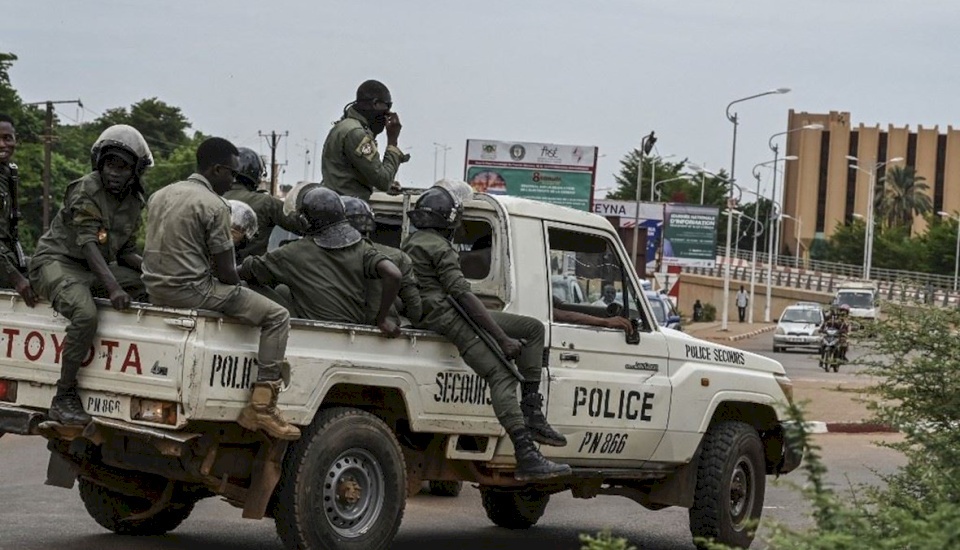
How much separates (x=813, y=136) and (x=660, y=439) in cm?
12706

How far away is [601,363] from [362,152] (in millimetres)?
1869

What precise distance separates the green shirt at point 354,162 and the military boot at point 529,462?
1.88 metres

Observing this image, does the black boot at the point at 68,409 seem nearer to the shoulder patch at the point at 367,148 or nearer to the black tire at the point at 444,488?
the shoulder patch at the point at 367,148

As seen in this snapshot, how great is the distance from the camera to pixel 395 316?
9.62 metres

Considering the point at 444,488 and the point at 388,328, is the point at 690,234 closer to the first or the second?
the point at 444,488

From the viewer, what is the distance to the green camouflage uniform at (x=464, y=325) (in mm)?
9656

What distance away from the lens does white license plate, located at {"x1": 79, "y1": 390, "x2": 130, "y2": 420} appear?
8703mm

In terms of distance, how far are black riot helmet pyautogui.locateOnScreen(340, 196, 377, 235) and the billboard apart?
46283 millimetres

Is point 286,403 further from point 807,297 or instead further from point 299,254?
point 807,297

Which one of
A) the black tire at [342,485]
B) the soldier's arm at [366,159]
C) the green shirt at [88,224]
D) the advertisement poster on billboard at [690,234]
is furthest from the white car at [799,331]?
the green shirt at [88,224]

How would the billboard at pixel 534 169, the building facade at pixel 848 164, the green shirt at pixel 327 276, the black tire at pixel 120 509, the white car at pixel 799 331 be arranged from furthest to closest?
the building facade at pixel 848 164
the billboard at pixel 534 169
the white car at pixel 799 331
the black tire at pixel 120 509
the green shirt at pixel 327 276

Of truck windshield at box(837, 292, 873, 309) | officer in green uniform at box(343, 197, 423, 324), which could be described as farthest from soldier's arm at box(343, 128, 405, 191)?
truck windshield at box(837, 292, 873, 309)

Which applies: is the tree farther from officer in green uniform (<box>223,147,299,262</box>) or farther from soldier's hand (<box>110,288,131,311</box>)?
soldier's hand (<box>110,288,131,311</box>)

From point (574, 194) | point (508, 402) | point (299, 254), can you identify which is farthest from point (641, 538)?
point (574, 194)
